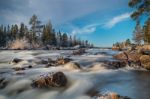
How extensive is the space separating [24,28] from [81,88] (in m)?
96.5

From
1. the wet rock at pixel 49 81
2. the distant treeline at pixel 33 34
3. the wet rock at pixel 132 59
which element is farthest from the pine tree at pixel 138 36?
the wet rock at pixel 49 81

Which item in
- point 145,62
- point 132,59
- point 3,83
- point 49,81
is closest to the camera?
point 49,81

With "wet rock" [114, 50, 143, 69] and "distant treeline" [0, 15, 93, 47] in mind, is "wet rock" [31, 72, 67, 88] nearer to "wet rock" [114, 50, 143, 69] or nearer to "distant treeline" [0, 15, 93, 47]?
"wet rock" [114, 50, 143, 69]

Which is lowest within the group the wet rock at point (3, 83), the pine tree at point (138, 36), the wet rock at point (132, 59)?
the wet rock at point (3, 83)

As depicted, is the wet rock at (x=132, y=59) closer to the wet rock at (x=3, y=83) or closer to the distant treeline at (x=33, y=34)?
the wet rock at (x=3, y=83)

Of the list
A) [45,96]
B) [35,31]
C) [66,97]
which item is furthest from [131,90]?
[35,31]

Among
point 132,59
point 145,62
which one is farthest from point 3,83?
point 132,59

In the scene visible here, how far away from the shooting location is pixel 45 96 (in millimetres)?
9195

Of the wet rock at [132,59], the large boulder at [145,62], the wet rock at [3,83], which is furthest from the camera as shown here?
the wet rock at [132,59]

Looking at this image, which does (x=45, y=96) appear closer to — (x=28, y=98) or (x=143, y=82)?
(x=28, y=98)

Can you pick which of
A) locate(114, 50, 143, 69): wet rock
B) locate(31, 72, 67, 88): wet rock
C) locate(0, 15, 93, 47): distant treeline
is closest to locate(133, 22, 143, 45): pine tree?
locate(0, 15, 93, 47): distant treeline

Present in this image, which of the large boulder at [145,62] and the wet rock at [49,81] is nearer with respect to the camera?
the wet rock at [49,81]

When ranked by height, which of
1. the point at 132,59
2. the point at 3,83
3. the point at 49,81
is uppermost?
the point at 132,59

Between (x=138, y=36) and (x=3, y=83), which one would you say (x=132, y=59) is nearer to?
(x=3, y=83)
